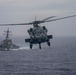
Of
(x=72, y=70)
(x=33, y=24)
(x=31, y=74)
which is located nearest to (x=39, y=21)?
(x=33, y=24)

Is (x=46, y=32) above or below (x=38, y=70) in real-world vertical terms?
above

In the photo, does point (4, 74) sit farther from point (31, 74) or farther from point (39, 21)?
point (39, 21)

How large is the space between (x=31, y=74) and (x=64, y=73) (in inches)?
396

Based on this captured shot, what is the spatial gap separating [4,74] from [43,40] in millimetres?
23494

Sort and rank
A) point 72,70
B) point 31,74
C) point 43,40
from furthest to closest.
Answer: point 72,70
point 31,74
point 43,40

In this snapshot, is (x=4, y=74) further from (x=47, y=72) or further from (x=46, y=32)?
(x=46, y=32)

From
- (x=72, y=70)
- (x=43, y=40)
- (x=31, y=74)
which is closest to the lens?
(x=43, y=40)

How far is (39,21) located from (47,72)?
21.5 metres

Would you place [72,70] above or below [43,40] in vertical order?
below

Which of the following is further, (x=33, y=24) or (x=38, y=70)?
(x=38, y=70)

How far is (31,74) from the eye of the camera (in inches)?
4299

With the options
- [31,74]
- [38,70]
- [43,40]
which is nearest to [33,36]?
[43,40]

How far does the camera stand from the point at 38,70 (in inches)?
4680

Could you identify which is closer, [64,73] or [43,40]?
[43,40]
